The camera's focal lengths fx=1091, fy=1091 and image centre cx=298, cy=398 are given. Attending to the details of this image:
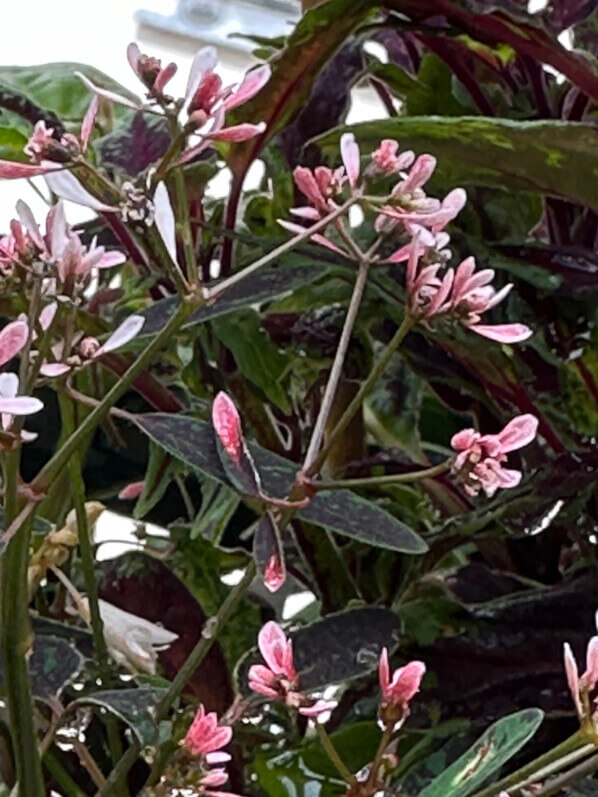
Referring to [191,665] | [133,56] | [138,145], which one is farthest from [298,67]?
[191,665]

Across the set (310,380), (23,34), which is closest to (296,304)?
(310,380)

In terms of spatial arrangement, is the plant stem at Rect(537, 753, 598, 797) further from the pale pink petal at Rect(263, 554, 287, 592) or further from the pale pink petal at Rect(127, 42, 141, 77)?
the pale pink petal at Rect(127, 42, 141, 77)

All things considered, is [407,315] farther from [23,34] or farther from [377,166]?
[23,34]

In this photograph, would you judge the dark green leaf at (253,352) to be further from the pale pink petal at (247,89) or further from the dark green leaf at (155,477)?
the pale pink petal at (247,89)

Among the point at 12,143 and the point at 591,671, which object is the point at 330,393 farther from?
the point at 12,143

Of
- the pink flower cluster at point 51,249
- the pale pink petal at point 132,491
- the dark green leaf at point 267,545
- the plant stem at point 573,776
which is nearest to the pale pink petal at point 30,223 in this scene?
the pink flower cluster at point 51,249

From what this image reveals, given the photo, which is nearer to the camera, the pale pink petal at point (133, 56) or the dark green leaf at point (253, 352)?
the pale pink petal at point (133, 56)
